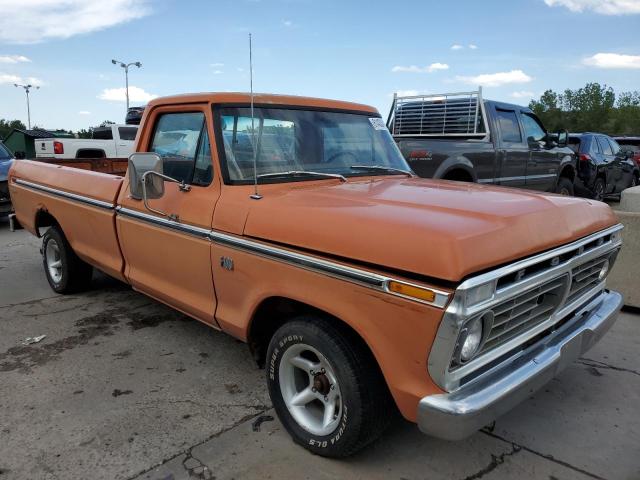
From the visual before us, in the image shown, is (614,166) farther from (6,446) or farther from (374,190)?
(6,446)

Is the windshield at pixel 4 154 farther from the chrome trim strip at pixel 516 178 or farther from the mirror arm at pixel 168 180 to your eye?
the chrome trim strip at pixel 516 178

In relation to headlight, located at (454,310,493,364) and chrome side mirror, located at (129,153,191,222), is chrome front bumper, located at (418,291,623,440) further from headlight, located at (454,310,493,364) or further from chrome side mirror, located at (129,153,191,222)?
chrome side mirror, located at (129,153,191,222)

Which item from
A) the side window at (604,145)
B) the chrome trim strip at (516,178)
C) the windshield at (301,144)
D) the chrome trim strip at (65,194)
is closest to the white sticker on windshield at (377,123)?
the windshield at (301,144)

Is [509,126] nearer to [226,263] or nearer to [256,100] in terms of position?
[256,100]

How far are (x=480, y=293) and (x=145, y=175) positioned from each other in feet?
7.30

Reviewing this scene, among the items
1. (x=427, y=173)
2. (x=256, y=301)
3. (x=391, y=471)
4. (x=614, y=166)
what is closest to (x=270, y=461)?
(x=391, y=471)

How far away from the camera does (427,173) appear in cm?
679

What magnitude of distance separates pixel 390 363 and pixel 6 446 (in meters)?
2.16

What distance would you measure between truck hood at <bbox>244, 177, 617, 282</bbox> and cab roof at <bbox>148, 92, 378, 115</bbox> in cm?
69

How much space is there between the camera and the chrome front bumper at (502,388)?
2111 mm

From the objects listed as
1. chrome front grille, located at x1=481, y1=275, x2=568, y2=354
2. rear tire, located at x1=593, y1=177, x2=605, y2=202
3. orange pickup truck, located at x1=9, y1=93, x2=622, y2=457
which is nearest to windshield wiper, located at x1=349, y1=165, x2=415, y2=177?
orange pickup truck, located at x1=9, y1=93, x2=622, y2=457

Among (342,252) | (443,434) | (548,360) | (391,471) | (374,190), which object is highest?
(374,190)

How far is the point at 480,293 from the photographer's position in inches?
82.0

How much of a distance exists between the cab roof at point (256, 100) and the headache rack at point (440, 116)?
451 centimetres
